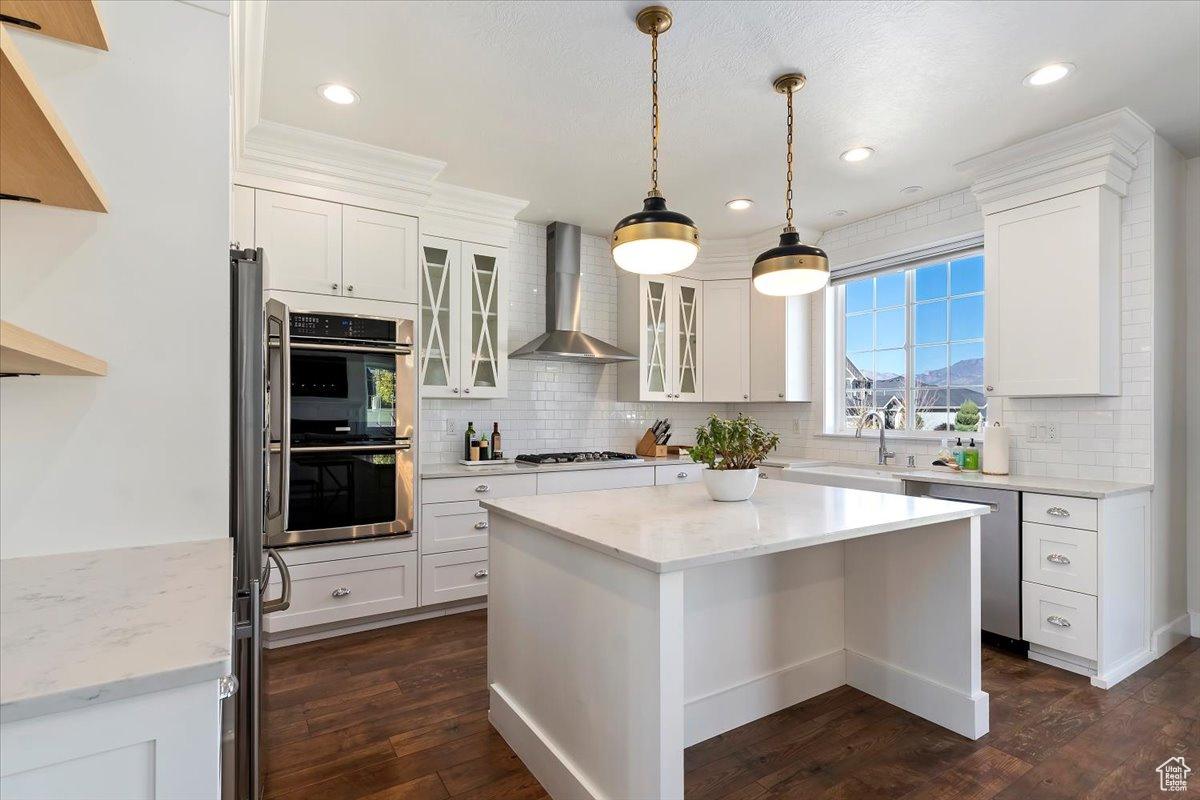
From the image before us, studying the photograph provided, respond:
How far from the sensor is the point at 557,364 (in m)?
4.71

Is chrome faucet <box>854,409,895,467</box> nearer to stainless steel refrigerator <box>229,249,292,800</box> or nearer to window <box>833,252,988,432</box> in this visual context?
window <box>833,252,988,432</box>

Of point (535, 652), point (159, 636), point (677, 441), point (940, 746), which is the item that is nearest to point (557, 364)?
point (677, 441)

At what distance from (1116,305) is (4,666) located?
4.21 meters

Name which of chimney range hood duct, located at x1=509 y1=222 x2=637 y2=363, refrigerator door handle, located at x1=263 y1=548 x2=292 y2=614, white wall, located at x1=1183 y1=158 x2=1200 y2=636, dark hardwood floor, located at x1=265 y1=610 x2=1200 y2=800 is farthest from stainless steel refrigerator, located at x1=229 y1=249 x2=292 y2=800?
white wall, located at x1=1183 y1=158 x2=1200 y2=636

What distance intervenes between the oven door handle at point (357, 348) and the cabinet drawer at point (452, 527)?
0.92 meters

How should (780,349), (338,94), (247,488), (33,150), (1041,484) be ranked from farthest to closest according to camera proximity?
(780,349) → (1041,484) → (338,94) → (247,488) → (33,150)

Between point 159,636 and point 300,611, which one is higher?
point 159,636

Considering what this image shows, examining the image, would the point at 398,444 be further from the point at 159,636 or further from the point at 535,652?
the point at 159,636

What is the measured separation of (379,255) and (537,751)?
8.89 ft

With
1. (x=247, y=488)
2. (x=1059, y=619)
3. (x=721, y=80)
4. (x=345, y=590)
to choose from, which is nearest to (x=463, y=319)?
(x=345, y=590)

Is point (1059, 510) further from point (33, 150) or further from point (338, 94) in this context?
point (338, 94)

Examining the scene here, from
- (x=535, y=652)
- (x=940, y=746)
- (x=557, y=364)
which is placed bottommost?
(x=940, y=746)

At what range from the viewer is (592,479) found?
4059 mm

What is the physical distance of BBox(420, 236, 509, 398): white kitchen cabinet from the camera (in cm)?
381
